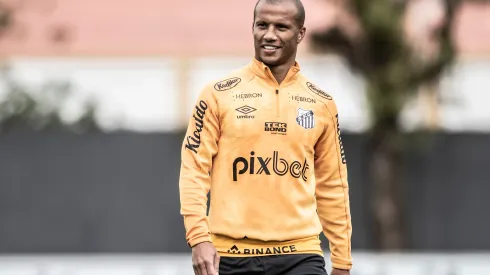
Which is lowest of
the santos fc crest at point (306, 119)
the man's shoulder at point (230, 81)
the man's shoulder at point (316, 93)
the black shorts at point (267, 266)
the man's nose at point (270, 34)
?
the black shorts at point (267, 266)

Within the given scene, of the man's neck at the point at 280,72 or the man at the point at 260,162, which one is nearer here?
the man at the point at 260,162

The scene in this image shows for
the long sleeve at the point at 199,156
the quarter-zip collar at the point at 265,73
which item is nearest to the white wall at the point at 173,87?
the quarter-zip collar at the point at 265,73

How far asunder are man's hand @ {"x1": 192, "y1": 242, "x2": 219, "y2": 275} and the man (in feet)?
0.34

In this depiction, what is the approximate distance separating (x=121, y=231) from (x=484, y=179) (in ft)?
16.7

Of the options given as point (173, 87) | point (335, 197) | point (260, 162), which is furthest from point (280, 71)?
point (173, 87)

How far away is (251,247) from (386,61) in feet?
41.3

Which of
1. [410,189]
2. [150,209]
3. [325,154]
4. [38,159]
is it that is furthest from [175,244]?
[325,154]

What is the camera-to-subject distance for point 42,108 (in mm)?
17953

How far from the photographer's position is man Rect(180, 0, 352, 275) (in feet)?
17.9

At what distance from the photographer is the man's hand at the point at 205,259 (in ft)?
17.3

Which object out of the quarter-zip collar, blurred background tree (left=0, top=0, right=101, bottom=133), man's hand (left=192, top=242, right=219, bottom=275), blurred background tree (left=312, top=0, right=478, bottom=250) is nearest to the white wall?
blurred background tree (left=0, top=0, right=101, bottom=133)

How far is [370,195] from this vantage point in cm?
1852

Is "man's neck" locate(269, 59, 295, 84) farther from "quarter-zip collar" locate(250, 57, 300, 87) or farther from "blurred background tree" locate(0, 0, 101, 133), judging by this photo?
"blurred background tree" locate(0, 0, 101, 133)

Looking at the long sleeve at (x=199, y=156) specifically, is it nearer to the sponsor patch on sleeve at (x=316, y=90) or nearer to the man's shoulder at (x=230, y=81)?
the man's shoulder at (x=230, y=81)
